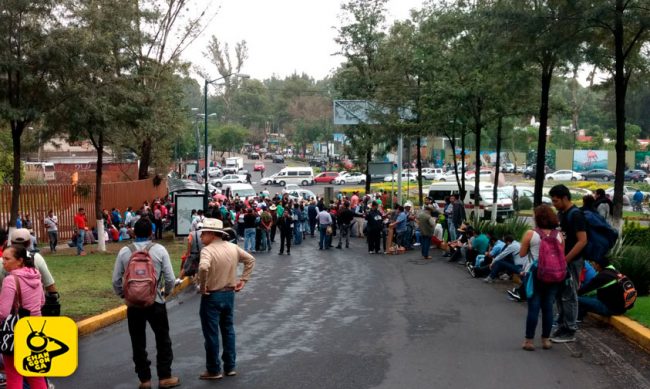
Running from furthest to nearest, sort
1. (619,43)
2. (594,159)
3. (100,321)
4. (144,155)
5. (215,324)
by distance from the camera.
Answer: (594,159), (144,155), (619,43), (100,321), (215,324)

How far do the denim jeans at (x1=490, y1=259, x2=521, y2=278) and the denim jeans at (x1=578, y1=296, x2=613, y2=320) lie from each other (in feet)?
16.3

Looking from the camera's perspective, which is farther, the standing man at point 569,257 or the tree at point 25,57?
the tree at point 25,57

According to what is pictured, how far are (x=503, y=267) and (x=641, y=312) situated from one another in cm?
559

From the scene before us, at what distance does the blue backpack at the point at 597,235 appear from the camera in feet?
33.5

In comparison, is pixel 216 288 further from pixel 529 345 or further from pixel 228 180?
pixel 228 180

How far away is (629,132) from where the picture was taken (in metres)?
79.9

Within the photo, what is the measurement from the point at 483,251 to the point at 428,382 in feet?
36.6

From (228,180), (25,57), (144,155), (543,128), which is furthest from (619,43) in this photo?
(228,180)

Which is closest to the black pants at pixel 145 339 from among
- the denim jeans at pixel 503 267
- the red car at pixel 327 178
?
the denim jeans at pixel 503 267

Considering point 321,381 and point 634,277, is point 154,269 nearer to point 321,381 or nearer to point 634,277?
point 321,381

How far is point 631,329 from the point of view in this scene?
9.83 metres

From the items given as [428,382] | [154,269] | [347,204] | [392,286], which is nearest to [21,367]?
[154,269]

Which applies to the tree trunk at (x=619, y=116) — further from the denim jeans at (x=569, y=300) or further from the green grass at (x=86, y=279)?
the green grass at (x=86, y=279)

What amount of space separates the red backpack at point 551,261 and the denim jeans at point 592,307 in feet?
7.11
